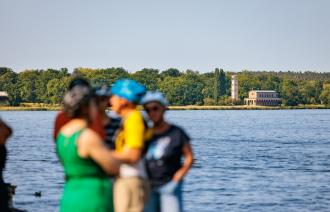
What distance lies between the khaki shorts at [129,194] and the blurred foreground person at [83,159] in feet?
1.77

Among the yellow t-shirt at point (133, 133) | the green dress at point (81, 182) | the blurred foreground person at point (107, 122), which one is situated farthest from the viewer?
the blurred foreground person at point (107, 122)

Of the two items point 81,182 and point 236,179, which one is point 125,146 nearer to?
point 81,182

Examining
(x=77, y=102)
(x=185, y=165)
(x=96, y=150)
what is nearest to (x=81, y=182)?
(x=96, y=150)

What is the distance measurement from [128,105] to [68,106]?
1104mm

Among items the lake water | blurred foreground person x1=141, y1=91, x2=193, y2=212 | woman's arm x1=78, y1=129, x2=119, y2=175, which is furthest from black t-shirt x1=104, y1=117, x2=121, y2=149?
the lake water

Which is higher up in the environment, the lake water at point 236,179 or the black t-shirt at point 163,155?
the black t-shirt at point 163,155

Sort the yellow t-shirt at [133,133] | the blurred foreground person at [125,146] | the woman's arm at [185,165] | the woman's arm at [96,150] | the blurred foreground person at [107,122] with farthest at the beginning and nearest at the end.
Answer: the woman's arm at [185,165] → the blurred foreground person at [107,122] → the blurred foreground person at [125,146] → the yellow t-shirt at [133,133] → the woman's arm at [96,150]

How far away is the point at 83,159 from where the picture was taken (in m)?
5.85

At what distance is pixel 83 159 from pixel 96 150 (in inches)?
8.9

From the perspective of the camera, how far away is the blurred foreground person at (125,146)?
22.1 feet

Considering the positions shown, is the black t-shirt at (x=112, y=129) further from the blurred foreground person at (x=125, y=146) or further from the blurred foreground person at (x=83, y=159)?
the blurred foreground person at (x=83, y=159)

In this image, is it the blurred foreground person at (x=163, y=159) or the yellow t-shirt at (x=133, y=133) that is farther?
the blurred foreground person at (x=163, y=159)

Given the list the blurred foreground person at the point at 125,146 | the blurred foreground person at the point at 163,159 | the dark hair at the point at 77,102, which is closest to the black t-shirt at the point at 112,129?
the blurred foreground person at the point at 163,159

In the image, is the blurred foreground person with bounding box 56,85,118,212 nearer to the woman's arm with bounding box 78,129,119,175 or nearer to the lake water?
the woman's arm with bounding box 78,129,119,175
